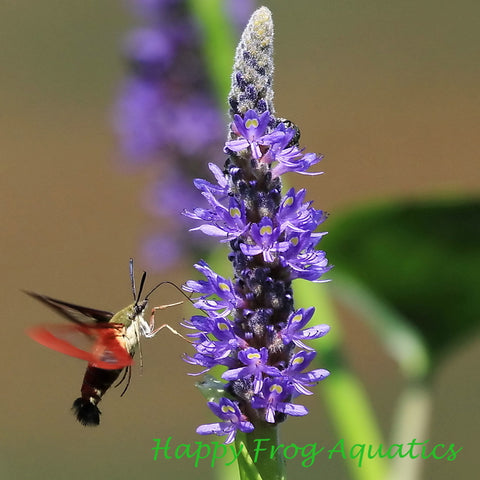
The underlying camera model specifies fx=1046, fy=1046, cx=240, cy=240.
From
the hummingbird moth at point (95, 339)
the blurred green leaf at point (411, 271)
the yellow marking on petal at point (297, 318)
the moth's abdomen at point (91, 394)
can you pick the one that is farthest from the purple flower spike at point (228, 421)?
the blurred green leaf at point (411, 271)

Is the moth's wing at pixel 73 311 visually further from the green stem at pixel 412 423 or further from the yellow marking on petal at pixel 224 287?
the green stem at pixel 412 423

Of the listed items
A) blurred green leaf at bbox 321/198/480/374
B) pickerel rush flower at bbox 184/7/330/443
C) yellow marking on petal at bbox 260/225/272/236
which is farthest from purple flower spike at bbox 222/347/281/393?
blurred green leaf at bbox 321/198/480/374

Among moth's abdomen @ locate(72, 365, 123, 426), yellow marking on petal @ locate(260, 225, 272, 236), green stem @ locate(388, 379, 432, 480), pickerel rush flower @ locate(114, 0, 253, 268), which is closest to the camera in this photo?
yellow marking on petal @ locate(260, 225, 272, 236)

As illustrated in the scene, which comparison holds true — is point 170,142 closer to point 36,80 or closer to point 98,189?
point 98,189

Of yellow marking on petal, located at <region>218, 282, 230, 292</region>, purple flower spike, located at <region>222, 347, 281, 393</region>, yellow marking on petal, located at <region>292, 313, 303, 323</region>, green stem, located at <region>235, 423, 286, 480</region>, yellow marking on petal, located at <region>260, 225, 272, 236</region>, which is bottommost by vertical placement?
green stem, located at <region>235, 423, 286, 480</region>

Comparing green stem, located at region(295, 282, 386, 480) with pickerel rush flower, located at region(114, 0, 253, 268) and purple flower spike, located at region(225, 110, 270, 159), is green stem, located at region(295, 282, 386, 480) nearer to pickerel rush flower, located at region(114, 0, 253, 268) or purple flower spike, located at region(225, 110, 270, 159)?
purple flower spike, located at region(225, 110, 270, 159)

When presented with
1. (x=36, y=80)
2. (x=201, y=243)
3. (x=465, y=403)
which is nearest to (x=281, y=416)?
(x=201, y=243)

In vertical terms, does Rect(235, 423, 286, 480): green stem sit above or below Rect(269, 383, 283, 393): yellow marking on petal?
below
